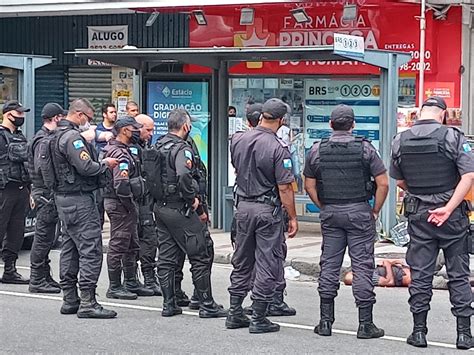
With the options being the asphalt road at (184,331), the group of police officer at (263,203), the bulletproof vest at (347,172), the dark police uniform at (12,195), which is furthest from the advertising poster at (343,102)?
the bulletproof vest at (347,172)

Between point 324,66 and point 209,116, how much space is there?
6.58 feet

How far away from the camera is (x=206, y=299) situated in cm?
891

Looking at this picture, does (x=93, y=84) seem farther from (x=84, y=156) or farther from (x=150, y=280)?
(x=84, y=156)

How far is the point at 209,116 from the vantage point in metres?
15.4

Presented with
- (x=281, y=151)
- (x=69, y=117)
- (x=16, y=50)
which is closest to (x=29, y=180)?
(x=69, y=117)

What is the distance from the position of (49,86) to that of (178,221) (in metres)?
12.0

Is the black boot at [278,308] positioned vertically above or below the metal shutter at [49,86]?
below

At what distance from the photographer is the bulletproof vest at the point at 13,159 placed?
10586 millimetres

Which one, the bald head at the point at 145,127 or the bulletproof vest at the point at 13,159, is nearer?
the bald head at the point at 145,127

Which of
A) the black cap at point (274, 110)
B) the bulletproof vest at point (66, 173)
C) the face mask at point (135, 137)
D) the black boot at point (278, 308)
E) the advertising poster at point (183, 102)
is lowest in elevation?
the black boot at point (278, 308)

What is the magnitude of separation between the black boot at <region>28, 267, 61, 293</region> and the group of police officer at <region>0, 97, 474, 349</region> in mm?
793

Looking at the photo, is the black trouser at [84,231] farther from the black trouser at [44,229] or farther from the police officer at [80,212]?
the black trouser at [44,229]

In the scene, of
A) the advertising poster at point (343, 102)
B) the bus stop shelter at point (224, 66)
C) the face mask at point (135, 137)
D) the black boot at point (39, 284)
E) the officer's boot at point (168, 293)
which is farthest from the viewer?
the advertising poster at point (343, 102)

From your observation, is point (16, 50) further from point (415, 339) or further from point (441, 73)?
point (415, 339)
